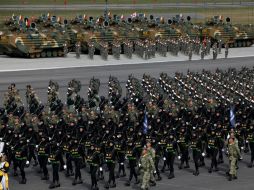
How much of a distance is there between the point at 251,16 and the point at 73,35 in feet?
117

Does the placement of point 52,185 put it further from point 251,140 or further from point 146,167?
point 251,140

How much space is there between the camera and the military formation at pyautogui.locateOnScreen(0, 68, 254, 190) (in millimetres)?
25312

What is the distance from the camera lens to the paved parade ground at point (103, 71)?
2664cm

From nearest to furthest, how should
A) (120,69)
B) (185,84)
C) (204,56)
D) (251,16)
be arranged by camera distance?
1. (185,84)
2. (120,69)
3. (204,56)
4. (251,16)

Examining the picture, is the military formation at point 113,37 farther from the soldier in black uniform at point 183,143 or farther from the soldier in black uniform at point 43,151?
the soldier in black uniform at point 43,151

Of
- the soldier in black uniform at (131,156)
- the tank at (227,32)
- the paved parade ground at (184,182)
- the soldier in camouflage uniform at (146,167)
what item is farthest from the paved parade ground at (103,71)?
the soldier in camouflage uniform at (146,167)

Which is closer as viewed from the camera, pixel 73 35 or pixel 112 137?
pixel 112 137

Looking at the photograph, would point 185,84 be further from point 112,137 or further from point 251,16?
point 251,16

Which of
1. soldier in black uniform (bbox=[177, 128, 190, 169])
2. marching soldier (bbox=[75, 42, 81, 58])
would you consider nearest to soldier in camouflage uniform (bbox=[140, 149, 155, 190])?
soldier in black uniform (bbox=[177, 128, 190, 169])

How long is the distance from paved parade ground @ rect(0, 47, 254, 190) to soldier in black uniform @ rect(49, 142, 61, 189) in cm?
76

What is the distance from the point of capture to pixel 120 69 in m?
52.2

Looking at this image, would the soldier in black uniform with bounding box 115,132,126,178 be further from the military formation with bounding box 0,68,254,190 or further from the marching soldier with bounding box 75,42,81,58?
the marching soldier with bounding box 75,42,81,58

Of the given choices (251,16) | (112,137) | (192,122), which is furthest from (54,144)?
(251,16)

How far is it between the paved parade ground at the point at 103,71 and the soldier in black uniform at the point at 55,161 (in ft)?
2.51
